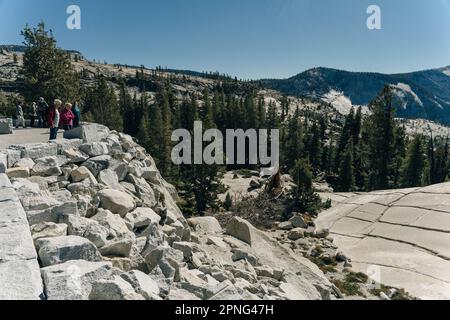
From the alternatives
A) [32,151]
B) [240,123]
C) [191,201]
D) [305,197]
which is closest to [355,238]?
[305,197]

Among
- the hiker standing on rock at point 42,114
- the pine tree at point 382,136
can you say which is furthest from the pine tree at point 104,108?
the pine tree at point 382,136

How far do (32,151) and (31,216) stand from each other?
509 centimetres

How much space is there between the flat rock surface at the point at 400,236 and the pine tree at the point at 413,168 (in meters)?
20.9

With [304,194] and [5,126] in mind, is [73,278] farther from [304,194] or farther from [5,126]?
[304,194]

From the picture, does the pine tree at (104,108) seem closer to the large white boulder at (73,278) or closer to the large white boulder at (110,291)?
the large white boulder at (73,278)

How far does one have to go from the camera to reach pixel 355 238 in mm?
27484

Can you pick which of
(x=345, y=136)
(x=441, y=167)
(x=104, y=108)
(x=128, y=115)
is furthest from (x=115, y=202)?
(x=128, y=115)

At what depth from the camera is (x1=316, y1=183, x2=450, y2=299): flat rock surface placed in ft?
64.8

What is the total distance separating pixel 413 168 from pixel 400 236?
32.8 meters

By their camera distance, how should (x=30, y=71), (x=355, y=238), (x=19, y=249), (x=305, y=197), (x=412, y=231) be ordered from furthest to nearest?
1. (x=305, y=197)
2. (x=30, y=71)
3. (x=355, y=238)
4. (x=412, y=231)
5. (x=19, y=249)

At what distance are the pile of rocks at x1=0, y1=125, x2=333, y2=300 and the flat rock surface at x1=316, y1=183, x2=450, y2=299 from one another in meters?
10.3

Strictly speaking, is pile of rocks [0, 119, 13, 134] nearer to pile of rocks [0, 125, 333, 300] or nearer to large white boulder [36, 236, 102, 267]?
pile of rocks [0, 125, 333, 300]

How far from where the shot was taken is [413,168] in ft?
175
